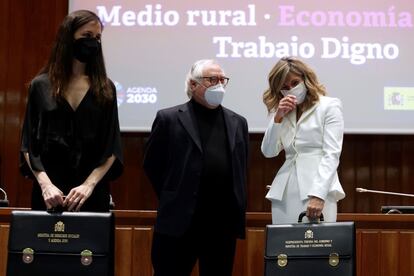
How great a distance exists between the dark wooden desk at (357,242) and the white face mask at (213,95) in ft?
3.52

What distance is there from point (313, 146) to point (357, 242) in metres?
1.14

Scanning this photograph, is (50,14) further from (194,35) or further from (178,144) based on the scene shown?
(178,144)

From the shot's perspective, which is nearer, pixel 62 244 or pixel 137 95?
pixel 62 244

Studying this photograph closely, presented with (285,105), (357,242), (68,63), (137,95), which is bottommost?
(357,242)

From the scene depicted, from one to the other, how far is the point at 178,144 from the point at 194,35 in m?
2.35

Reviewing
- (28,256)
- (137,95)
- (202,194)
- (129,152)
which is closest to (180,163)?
(202,194)

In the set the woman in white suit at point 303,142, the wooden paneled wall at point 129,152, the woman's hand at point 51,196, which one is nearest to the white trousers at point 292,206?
the woman in white suit at point 303,142

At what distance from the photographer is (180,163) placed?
324 cm

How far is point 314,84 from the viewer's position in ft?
10.7

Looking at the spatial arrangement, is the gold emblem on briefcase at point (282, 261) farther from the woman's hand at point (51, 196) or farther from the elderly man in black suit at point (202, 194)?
the woman's hand at point (51, 196)

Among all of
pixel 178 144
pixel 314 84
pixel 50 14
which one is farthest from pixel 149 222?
pixel 50 14

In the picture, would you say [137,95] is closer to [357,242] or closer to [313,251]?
[357,242]

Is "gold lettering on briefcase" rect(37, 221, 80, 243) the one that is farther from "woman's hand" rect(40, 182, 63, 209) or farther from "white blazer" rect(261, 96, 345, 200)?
"white blazer" rect(261, 96, 345, 200)

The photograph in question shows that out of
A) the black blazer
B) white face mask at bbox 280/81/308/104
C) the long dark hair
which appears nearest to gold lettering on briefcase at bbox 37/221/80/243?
the long dark hair
